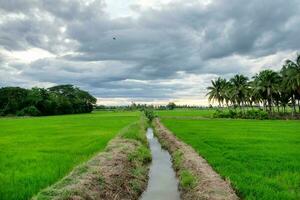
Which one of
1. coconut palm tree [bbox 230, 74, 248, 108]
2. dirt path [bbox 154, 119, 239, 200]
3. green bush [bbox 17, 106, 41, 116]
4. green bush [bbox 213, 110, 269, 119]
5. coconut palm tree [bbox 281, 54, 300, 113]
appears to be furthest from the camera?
green bush [bbox 17, 106, 41, 116]

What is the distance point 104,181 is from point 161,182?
132 inches

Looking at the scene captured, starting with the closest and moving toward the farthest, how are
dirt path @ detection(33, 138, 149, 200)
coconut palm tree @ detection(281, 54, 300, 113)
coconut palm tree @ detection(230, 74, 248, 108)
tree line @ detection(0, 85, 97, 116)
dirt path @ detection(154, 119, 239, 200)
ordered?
dirt path @ detection(33, 138, 149, 200) → dirt path @ detection(154, 119, 239, 200) → coconut palm tree @ detection(281, 54, 300, 113) → coconut palm tree @ detection(230, 74, 248, 108) → tree line @ detection(0, 85, 97, 116)

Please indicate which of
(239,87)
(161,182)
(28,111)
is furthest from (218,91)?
(161,182)

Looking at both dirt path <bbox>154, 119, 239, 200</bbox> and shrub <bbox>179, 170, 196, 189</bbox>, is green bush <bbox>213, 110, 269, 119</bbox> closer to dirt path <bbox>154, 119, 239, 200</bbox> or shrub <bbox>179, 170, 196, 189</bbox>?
dirt path <bbox>154, 119, 239, 200</bbox>

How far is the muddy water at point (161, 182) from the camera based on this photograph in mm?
12328

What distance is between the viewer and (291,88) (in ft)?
227

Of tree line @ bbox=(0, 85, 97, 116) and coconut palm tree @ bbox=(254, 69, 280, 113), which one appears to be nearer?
coconut palm tree @ bbox=(254, 69, 280, 113)

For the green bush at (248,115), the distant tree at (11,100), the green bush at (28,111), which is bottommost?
the green bush at (248,115)

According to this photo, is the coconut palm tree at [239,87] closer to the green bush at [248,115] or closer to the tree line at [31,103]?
the green bush at [248,115]

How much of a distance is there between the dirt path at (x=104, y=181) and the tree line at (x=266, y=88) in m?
54.8

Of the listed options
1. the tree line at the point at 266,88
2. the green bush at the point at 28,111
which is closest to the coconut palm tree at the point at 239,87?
the tree line at the point at 266,88

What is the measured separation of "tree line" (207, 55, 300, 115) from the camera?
222 feet

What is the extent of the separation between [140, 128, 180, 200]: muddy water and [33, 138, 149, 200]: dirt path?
13.7 inches

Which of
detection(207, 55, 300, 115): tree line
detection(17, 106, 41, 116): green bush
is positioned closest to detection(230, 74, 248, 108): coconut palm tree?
detection(207, 55, 300, 115): tree line
